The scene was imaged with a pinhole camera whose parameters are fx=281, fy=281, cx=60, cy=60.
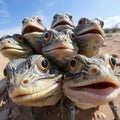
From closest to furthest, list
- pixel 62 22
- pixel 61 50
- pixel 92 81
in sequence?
1. pixel 92 81
2. pixel 61 50
3. pixel 62 22

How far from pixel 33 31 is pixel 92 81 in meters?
1.90

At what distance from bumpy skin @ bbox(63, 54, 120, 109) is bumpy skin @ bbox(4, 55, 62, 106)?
0.18m

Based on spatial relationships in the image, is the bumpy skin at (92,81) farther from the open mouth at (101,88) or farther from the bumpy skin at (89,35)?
the bumpy skin at (89,35)

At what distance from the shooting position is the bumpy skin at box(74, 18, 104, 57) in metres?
4.18

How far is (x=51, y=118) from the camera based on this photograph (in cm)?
427

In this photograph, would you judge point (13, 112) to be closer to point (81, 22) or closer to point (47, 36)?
point (47, 36)

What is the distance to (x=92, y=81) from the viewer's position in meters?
3.05

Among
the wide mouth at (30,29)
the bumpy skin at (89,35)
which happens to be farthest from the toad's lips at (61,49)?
the wide mouth at (30,29)

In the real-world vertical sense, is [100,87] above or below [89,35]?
below

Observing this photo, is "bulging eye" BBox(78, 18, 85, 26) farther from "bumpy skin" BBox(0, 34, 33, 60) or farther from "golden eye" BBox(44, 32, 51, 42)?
"bumpy skin" BBox(0, 34, 33, 60)

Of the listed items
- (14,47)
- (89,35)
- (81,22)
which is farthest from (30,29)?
(89,35)

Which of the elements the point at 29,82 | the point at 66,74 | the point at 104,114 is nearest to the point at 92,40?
the point at 66,74

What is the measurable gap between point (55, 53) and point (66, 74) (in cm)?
40

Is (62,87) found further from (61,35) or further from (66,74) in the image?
(61,35)
